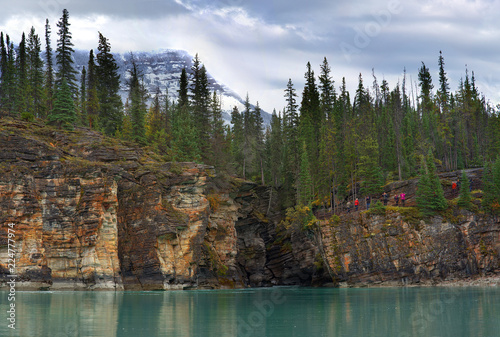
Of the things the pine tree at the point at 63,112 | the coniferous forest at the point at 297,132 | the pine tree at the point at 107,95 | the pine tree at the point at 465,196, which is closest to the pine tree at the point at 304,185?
the coniferous forest at the point at 297,132

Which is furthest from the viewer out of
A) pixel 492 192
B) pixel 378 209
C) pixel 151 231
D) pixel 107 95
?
pixel 107 95

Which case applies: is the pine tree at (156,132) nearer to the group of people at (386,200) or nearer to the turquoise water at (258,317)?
the group of people at (386,200)

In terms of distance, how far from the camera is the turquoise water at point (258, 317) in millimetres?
27250

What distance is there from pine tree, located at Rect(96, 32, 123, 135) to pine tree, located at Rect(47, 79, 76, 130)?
799 centimetres

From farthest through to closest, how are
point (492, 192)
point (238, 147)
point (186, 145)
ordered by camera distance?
point (238, 147) < point (186, 145) < point (492, 192)

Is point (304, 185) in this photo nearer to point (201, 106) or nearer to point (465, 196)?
point (465, 196)

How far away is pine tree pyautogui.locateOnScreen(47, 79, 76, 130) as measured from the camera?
2798 inches

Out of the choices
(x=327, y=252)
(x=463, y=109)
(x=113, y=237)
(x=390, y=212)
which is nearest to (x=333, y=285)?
(x=327, y=252)

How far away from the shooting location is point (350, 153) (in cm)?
8212

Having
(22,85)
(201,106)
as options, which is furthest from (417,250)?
(22,85)

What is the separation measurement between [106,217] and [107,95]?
3460 cm

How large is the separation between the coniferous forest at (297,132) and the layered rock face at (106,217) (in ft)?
20.4

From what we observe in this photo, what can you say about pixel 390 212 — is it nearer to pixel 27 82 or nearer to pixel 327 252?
pixel 327 252

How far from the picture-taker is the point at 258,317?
33938 mm
